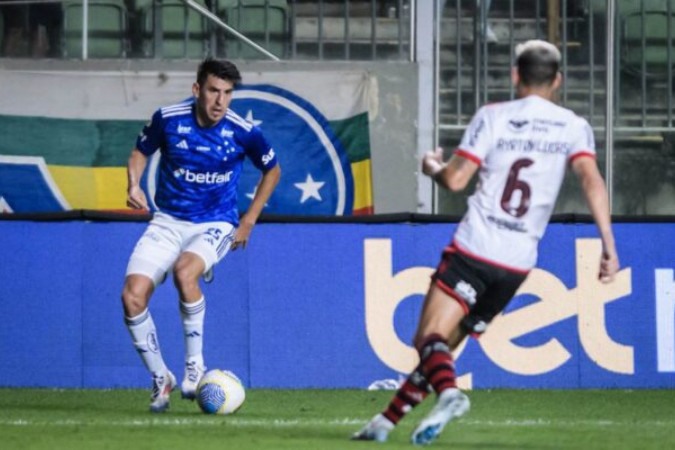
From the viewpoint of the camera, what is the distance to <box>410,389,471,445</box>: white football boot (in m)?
7.41

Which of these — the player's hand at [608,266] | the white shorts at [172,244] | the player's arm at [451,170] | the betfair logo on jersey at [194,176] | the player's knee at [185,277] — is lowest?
the player's knee at [185,277]

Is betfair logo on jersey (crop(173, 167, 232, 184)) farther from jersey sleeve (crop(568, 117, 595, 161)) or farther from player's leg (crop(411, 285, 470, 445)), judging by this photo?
jersey sleeve (crop(568, 117, 595, 161))

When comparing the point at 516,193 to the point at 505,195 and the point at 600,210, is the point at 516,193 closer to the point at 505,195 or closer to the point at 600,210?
the point at 505,195

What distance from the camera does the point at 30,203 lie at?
46.3 feet

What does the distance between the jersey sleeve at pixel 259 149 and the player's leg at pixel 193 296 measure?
60 cm

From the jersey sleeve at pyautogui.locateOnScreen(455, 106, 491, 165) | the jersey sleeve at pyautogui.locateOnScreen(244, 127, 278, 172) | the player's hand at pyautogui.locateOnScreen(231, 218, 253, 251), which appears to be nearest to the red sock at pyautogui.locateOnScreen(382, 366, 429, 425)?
the jersey sleeve at pyautogui.locateOnScreen(455, 106, 491, 165)

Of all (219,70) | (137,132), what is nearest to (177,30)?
(137,132)

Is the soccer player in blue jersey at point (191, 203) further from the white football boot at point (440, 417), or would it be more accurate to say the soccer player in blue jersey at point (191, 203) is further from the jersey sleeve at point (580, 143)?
the white football boot at point (440, 417)

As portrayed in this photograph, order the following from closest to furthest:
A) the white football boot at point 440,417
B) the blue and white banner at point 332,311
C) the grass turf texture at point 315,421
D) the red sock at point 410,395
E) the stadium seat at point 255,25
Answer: the white football boot at point 440,417, the red sock at point 410,395, the grass turf texture at point 315,421, the blue and white banner at point 332,311, the stadium seat at point 255,25

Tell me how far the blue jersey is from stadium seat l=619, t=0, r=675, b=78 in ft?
17.3

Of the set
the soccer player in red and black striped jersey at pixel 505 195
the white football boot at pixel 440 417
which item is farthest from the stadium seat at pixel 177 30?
the white football boot at pixel 440 417

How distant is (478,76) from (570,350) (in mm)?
3271

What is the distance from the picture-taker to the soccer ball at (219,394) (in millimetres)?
9984

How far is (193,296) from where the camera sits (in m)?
10.4
